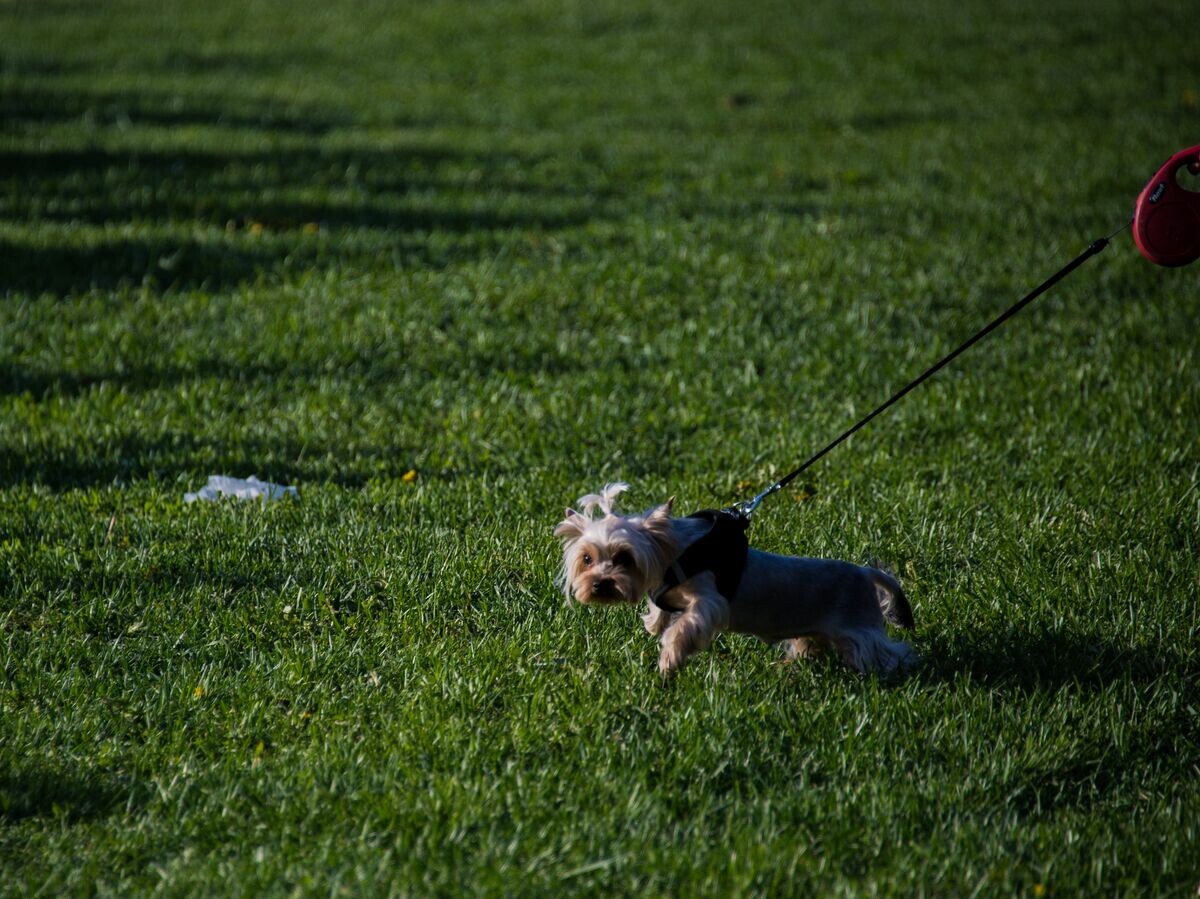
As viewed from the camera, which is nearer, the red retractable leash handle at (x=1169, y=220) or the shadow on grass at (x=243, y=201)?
the red retractable leash handle at (x=1169, y=220)

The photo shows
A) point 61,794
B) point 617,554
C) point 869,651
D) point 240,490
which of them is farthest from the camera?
point 240,490

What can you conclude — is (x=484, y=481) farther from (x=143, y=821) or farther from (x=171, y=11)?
(x=171, y=11)

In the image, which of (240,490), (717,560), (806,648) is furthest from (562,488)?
(717,560)

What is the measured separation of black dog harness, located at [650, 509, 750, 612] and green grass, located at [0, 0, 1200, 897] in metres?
0.40

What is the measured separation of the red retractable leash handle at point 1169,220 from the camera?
4312mm

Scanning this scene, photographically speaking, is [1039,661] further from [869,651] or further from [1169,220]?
[1169,220]

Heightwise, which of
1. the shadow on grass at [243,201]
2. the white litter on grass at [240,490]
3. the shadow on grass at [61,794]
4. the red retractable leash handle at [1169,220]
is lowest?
the white litter on grass at [240,490]

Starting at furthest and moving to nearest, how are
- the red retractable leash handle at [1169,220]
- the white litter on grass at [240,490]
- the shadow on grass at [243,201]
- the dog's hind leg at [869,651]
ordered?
the shadow on grass at [243,201] < the white litter on grass at [240,490] < the red retractable leash handle at [1169,220] < the dog's hind leg at [869,651]

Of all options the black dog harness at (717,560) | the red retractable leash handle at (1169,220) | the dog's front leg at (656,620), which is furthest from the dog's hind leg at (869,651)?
the red retractable leash handle at (1169,220)

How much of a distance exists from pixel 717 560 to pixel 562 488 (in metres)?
2.12

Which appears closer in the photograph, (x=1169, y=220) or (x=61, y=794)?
(x=61, y=794)

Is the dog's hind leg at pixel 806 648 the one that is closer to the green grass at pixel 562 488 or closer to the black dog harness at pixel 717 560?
the green grass at pixel 562 488

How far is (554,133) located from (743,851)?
1192cm

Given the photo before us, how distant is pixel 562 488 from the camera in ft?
19.3
